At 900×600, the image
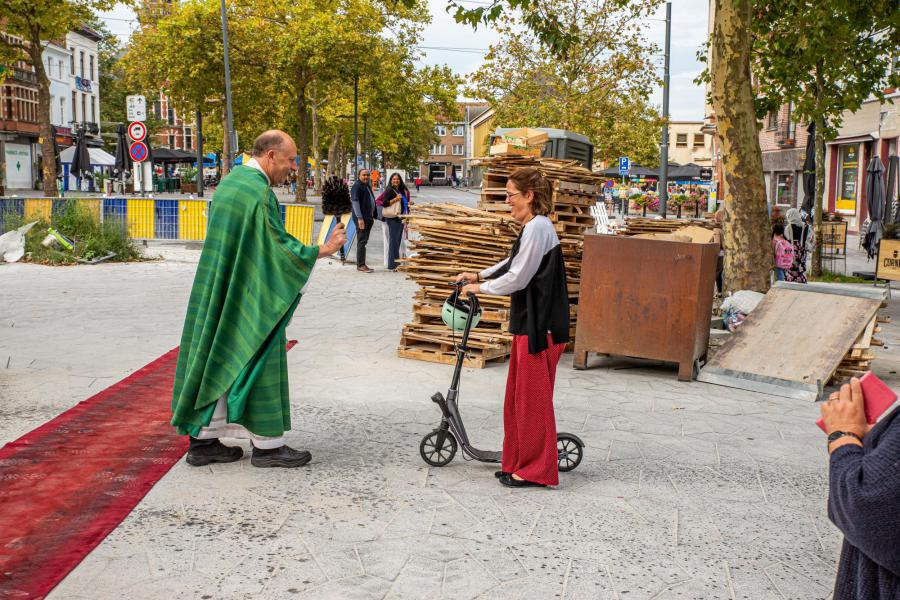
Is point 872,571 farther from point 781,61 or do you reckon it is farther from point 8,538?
point 781,61

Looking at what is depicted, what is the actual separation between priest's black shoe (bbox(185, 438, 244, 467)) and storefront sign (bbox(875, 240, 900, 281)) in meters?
10.5

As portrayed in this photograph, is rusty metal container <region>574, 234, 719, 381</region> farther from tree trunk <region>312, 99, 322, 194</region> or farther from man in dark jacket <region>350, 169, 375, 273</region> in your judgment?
tree trunk <region>312, 99, 322, 194</region>

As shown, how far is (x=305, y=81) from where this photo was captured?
3653 centimetres

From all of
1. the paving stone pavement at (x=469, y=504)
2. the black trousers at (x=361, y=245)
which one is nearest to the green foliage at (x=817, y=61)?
the black trousers at (x=361, y=245)

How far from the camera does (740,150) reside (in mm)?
12234

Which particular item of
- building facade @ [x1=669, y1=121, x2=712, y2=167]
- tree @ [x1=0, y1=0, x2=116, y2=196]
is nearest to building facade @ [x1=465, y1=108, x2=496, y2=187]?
building facade @ [x1=669, y1=121, x2=712, y2=167]

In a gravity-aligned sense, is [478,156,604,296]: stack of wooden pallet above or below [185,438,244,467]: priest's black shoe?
above

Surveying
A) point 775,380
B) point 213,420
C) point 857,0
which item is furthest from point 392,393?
point 857,0

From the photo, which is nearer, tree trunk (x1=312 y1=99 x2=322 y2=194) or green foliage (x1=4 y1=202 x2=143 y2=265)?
green foliage (x1=4 y1=202 x2=143 y2=265)

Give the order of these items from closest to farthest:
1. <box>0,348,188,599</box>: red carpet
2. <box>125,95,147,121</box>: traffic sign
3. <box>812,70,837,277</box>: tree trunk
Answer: <box>0,348,188,599</box>: red carpet → <box>812,70,837,277</box>: tree trunk → <box>125,95,147,121</box>: traffic sign

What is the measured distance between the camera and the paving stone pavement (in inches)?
159

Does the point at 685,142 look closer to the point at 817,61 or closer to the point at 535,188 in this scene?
the point at 817,61

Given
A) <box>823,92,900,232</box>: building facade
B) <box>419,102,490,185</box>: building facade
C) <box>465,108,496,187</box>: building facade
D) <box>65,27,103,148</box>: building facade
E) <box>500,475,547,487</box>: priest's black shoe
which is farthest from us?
<box>419,102,490,185</box>: building facade

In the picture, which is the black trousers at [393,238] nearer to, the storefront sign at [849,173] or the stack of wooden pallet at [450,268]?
the stack of wooden pallet at [450,268]
